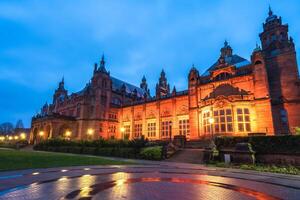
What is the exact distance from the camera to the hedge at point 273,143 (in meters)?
16.5

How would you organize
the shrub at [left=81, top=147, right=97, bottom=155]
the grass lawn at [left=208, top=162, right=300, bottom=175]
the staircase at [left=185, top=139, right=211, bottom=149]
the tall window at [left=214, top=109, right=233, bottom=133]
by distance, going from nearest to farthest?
the grass lawn at [left=208, top=162, right=300, bottom=175], the staircase at [left=185, top=139, right=211, bottom=149], the tall window at [left=214, top=109, right=233, bottom=133], the shrub at [left=81, top=147, right=97, bottom=155]

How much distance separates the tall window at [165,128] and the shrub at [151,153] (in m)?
17.8

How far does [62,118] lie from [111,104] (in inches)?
521

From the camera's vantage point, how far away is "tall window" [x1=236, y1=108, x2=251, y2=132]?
27.9m

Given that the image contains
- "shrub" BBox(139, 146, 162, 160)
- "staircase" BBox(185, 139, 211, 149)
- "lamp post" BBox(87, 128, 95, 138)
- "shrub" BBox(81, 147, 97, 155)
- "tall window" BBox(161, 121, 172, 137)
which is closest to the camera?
"shrub" BBox(139, 146, 162, 160)

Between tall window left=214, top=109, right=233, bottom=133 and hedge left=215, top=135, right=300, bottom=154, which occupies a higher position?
tall window left=214, top=109, right=233, bottom=133

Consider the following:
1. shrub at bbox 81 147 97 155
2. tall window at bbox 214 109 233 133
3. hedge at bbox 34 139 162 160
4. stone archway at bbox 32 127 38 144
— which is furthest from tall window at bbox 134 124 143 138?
stone archway at bbox 32 127 38 144

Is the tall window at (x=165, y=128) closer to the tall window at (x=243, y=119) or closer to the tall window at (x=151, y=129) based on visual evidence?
the tall window at (x=151, y=129)

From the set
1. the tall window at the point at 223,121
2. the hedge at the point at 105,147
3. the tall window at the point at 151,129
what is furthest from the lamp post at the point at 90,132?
the tall window at the point at 223,121

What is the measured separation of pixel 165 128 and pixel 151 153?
19288 mm

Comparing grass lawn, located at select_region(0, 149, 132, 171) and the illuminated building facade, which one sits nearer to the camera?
grass lawn, located at select_region(0, 149, 132, 171)

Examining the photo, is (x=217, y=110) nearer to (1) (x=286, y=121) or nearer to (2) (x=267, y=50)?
(1) (x=286, y=121)

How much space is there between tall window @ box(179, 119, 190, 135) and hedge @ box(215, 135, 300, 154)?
1763 centimetres

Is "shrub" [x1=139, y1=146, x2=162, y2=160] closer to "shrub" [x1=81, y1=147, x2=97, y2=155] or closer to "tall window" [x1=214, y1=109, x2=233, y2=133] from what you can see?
"shrub" [x1=81, y1=147, x2=97, y2=155]
